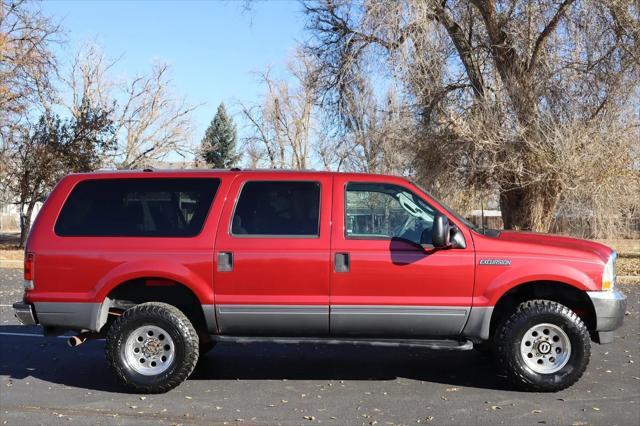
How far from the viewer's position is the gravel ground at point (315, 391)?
5125 mm

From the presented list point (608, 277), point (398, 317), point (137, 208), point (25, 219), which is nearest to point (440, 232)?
point (398, 317)

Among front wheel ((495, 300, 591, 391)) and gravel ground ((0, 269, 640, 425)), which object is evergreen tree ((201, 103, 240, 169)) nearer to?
gravel ground ((0, 269, 640, 425))

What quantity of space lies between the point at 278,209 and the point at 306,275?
Answer: 0.71 m

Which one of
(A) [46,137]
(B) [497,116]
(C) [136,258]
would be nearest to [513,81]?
(B) [497,116]

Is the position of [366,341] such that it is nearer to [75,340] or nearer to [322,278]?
[322,278]

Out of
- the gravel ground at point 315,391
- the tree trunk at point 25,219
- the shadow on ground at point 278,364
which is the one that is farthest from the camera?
the tree trunk at point 25,219

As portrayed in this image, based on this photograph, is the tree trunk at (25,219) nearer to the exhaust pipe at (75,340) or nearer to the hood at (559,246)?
the exhaust pipe at (75,340)

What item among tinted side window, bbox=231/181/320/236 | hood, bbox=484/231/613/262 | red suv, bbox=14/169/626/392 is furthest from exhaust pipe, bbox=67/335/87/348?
hood, bbox=484/231/613/262

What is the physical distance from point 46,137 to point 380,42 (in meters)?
15.8

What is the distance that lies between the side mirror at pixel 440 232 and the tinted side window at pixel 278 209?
42.4 inches

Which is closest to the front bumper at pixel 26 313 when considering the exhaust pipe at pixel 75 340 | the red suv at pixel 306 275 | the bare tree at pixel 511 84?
the red suv at pixel 306 275

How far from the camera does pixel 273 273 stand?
18.9 feet

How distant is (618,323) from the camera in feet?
19.1

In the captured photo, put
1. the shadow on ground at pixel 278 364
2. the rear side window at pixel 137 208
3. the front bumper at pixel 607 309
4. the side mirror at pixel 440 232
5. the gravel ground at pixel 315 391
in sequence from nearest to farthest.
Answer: the gravel ground at pixel 315 391, the side mirror at pixel 440 232, the front bumper at pixel 607 309, the rear side window at pixel 137 208, the shadow on ground at pixel 278 364
